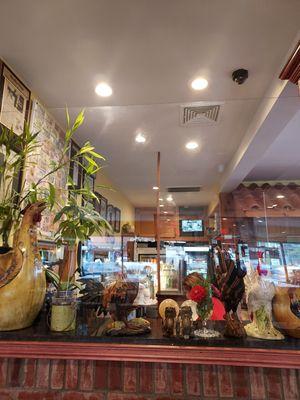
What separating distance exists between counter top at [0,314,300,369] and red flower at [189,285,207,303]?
141 millimetres

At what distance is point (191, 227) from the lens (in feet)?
5.67

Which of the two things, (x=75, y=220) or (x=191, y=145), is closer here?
(x=75, y=220)

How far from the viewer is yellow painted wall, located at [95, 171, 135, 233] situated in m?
1.81

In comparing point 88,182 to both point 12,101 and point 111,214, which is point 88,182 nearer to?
point 111,214

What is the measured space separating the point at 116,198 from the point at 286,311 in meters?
1.32

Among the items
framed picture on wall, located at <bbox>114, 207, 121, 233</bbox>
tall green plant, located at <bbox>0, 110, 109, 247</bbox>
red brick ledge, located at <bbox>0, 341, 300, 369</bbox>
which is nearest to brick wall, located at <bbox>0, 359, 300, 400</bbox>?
red brick ledge, located at <bbox>0, 341, 300, 369</bbox>

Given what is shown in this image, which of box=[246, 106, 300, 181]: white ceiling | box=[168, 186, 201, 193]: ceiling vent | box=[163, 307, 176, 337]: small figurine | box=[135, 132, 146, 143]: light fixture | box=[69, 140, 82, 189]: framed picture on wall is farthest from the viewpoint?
box=[246, 106, 300, 181]: white ceiling

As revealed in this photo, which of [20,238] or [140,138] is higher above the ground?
[140,138]

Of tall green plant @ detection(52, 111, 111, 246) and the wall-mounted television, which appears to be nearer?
tall green plant @ detection(52, 111, 111, 246)

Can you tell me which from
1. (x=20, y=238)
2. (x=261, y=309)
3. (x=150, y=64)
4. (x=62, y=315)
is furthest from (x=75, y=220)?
(x=150, y=64)

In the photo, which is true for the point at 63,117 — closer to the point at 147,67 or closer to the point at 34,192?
the point at 147,67

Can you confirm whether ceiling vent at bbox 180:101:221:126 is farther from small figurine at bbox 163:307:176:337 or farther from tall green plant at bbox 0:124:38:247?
small figurine at bbox 163:307:176:337

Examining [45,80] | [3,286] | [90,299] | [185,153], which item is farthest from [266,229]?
[45,80]

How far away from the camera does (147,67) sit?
5.61 feet
